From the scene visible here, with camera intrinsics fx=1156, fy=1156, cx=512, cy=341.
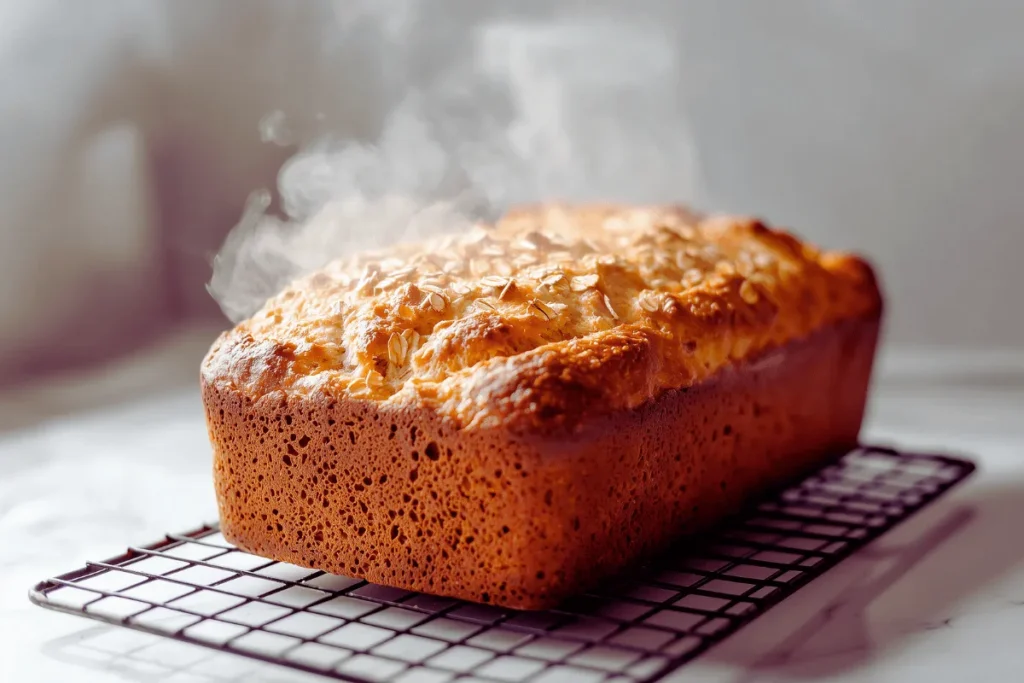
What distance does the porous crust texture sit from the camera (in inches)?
58.3

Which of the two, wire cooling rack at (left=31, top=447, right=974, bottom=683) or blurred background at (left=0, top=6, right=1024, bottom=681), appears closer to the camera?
wire cooling rack at (left=31, top=447, right=974, bottom=683)

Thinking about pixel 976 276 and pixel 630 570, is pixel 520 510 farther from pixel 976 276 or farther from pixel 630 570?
pixel 976 276

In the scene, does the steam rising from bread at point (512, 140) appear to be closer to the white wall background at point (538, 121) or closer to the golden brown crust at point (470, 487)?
the white wall background at point (538, 121)

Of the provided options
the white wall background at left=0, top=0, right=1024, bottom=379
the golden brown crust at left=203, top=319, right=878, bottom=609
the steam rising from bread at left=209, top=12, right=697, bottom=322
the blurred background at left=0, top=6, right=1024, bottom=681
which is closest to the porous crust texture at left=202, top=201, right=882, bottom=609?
the golden brown crust at left=203, top=319, right=878, bottom=609

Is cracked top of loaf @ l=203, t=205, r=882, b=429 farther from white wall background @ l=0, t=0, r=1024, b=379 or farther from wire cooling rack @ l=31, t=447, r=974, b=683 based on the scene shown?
white wall background @ l=0, t=0, r=1024, b=379

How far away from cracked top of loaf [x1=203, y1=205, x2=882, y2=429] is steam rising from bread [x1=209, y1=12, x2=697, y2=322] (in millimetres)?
296

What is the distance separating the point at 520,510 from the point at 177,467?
129cm

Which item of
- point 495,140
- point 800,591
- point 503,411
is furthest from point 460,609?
point 495,140

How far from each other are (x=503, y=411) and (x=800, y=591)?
60cm

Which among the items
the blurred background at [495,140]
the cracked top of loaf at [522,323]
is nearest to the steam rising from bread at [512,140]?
the blurred background at [495,140]

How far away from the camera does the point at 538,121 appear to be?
3.31 m

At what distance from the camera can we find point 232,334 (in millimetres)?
1782

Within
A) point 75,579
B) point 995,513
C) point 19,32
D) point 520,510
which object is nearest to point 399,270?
point 520,510

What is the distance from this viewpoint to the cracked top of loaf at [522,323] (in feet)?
4.92
